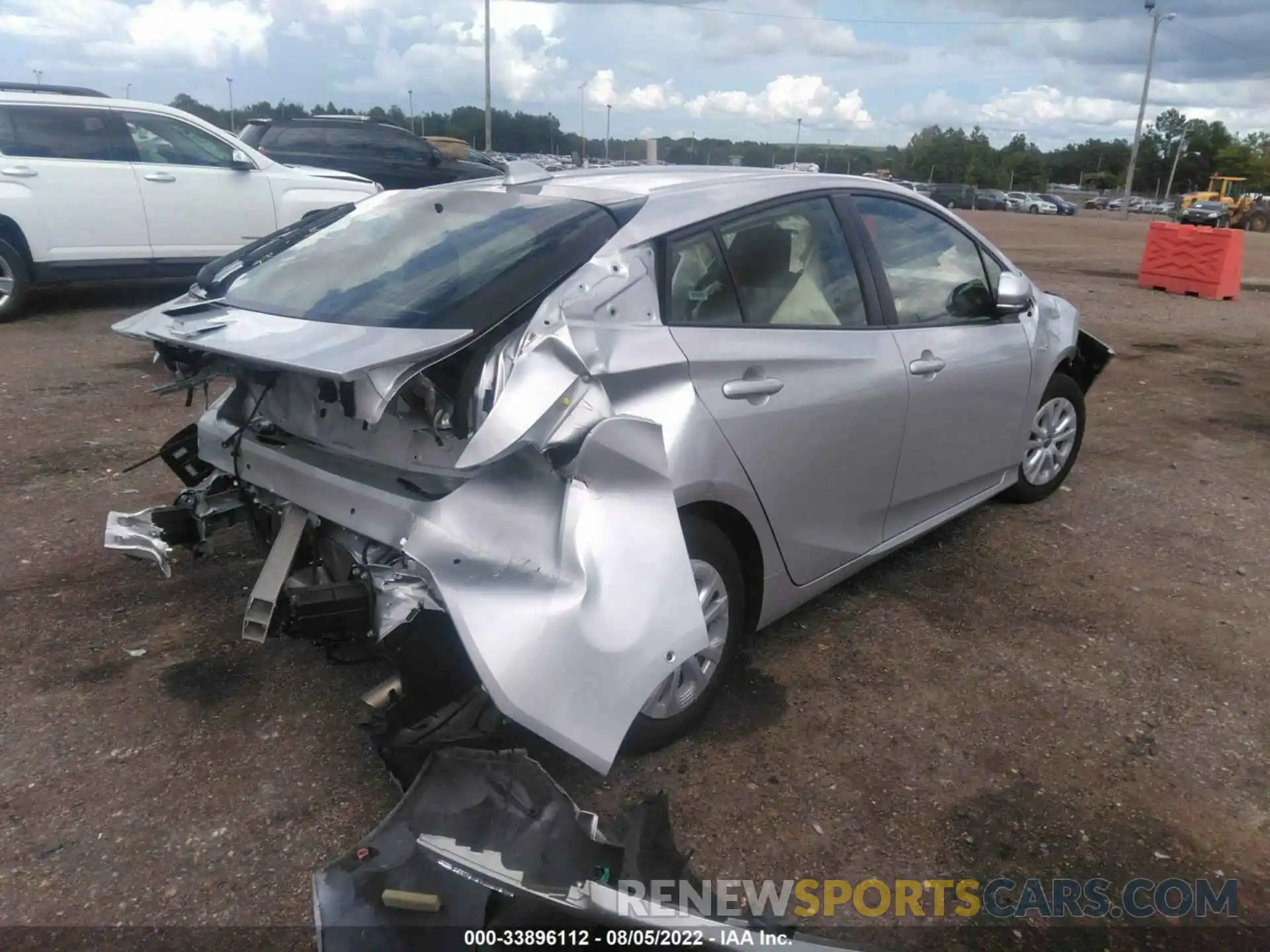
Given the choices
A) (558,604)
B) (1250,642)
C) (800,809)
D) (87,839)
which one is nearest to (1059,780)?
(800,809)

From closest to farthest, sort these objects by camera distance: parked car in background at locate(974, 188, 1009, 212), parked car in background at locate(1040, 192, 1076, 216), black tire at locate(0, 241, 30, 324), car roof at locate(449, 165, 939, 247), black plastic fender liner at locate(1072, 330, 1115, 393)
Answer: car roof at locate(449, 165, 939, 247) → black plastic fender liner at locate(1072, 330, 1115, 393) → black tire at locate(0, 241, 30, 324) → parked car in background at locate(974, 188, 1009, 212) → parked car in background at locate(1040, 192, 1076, 216)

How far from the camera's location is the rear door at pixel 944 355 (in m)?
3.72

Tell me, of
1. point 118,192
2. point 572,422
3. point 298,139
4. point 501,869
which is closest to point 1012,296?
point 572,422

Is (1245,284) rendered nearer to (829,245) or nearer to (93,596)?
(829,245)

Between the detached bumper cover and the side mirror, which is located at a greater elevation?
the side mirror

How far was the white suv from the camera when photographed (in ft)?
28.0

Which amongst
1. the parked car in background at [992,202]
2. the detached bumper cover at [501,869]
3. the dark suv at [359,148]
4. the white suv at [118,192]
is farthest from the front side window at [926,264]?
the parked car in background at [992,202]

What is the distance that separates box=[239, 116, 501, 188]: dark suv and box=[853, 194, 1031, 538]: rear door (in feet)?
36.1

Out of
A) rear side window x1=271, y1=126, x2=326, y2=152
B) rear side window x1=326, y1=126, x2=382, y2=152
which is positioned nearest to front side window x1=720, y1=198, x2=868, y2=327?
rear side window x1=271, y1=126, x2=326, y2=152

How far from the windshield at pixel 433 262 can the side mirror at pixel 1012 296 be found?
78.5 inches

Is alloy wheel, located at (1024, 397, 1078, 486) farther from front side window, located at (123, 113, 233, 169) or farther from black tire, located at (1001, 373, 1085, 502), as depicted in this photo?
front side window, located at (123, 113, 233, 169)

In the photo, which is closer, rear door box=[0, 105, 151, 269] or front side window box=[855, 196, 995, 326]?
front side window box=[855, 196, 995, 326]

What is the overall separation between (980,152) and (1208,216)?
150 feet

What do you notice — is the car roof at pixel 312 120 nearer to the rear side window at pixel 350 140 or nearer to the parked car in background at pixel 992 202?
the rear side window at pixel 350 140
